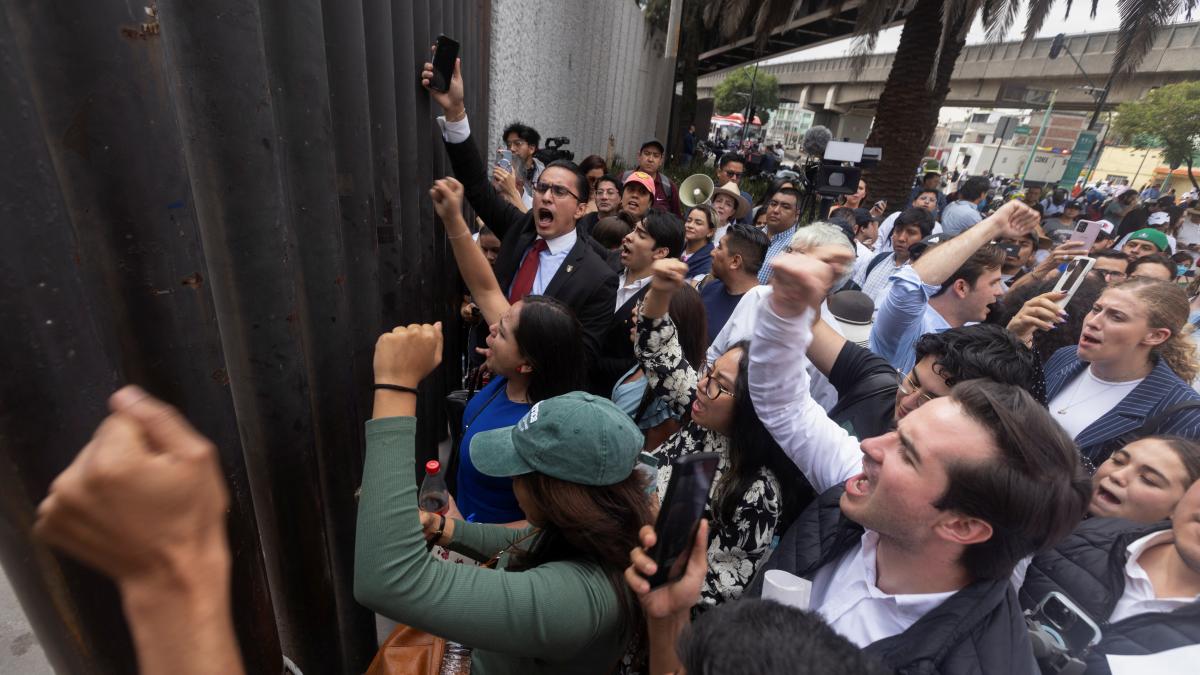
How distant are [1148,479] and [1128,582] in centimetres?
46

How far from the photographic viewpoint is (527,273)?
3223 mm

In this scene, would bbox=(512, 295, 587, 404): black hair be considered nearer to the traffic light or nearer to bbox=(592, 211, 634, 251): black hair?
bbox=(592, 211, 634, 251): black hair

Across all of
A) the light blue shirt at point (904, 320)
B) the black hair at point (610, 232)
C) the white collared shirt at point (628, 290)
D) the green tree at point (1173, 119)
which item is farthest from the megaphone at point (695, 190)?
the green tree at point (1173, 119)

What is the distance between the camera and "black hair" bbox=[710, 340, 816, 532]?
5.87ft

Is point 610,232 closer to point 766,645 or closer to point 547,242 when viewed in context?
point 547,242

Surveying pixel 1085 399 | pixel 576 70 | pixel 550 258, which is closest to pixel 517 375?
pixel 550 258

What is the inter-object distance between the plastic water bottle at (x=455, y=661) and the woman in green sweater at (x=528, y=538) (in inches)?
2.7

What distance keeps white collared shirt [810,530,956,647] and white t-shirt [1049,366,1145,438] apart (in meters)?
1.80

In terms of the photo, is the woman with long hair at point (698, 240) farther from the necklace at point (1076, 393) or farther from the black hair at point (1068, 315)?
the necklace at point (1076, 393)

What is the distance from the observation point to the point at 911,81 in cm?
907

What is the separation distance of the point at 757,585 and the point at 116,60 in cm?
188

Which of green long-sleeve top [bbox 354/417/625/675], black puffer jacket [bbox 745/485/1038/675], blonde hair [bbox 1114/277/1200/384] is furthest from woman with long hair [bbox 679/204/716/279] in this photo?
green long-sleeve top [bbox 354/417/625/675]

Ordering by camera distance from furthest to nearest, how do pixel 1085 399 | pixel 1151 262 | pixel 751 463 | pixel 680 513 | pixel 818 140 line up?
pixel 818 140
pixel 1151 262
pixel 1085 399
pixel 751 463
pixel 680 513

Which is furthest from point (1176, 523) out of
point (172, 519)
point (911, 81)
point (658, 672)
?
point (911, 81)
